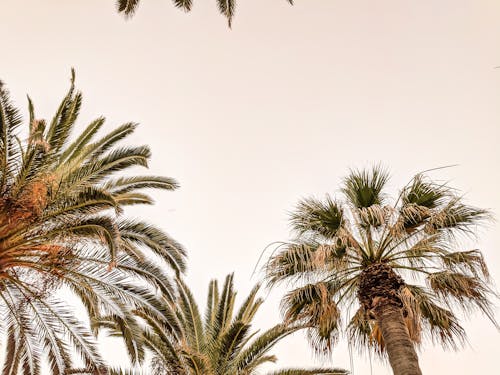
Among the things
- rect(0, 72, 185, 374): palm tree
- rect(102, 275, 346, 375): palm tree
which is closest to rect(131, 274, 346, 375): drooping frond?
rect(102, 275, 346, 375): palm tree

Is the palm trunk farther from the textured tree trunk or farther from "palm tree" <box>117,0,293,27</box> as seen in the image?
"palm tree" <box>117,0,293,27</box>

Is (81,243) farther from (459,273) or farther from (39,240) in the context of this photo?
(459,273)

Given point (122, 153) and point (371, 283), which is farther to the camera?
point (122, 153)

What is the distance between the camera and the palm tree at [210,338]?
12000 millimetres

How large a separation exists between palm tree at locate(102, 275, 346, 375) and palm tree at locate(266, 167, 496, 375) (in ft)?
5.01

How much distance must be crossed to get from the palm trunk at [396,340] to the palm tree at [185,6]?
23.5ft

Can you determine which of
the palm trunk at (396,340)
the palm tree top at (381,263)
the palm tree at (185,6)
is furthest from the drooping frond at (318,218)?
the palm tree at (185,6)

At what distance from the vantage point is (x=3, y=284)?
1013 centimetres

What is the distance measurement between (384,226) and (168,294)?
5.19 meters

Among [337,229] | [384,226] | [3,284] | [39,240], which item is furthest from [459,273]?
[3,284]

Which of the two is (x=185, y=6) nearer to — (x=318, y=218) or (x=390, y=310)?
(x=318, y=218)

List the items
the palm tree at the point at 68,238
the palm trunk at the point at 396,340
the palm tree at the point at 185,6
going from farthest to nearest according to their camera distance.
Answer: the palm tree at the point at 185,6, the palm tree at the point at 68,238, the palm trunk at the point at 396,340

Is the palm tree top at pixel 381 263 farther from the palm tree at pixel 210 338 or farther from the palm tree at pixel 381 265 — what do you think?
the palm tree at pixel 210 338

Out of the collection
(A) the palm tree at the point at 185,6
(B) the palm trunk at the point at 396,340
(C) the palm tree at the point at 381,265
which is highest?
(A) the palm tree at the point at 185,6
